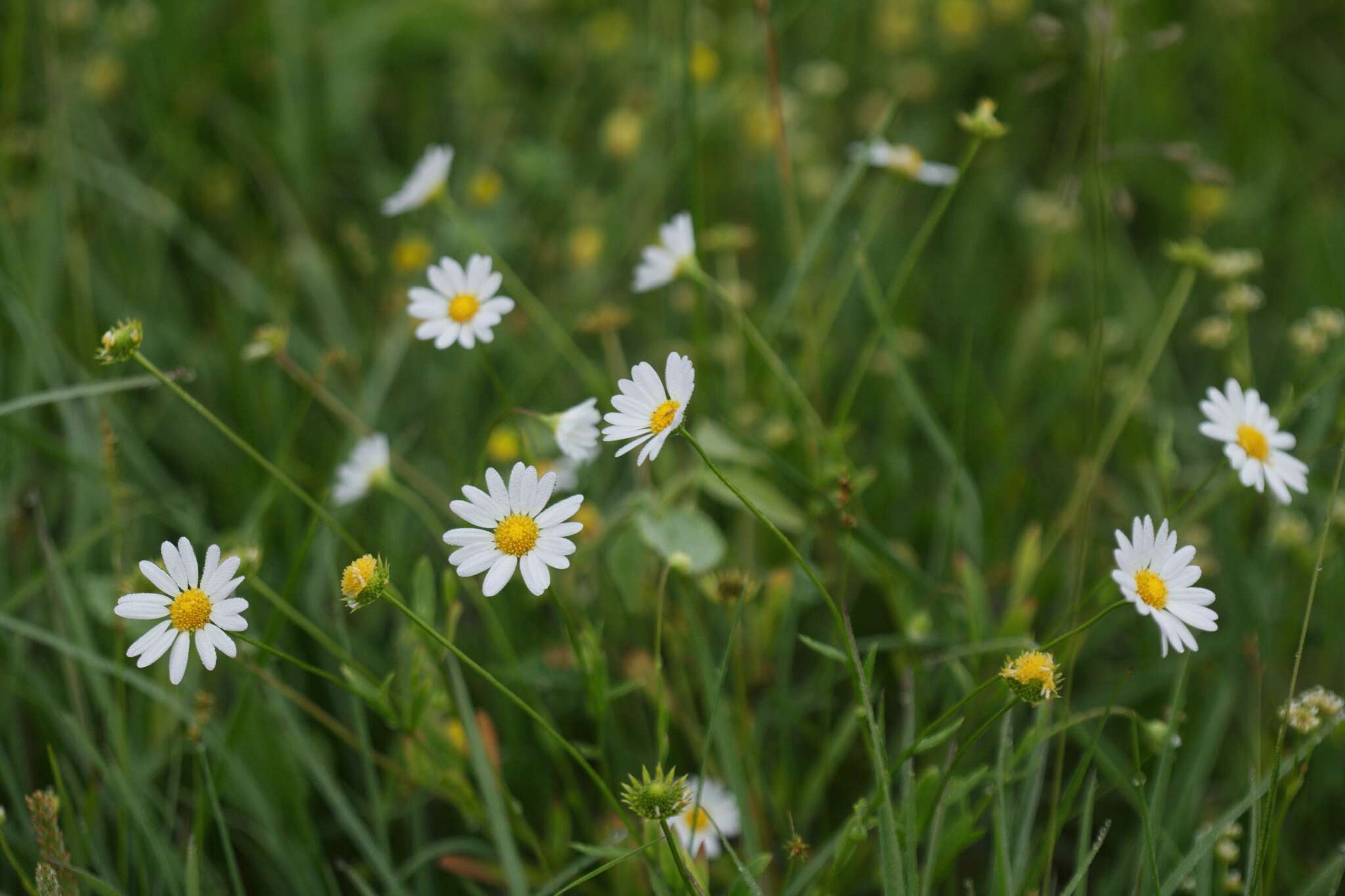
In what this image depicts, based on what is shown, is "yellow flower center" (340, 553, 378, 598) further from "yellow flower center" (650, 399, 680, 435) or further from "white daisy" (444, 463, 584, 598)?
"yellow flower center" (650, 399, 680, 435)

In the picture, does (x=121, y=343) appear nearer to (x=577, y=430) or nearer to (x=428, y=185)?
(x=577, y=430)

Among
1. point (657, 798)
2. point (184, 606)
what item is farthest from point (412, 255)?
point (657, 798)

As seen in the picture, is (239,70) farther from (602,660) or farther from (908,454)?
(602,660)

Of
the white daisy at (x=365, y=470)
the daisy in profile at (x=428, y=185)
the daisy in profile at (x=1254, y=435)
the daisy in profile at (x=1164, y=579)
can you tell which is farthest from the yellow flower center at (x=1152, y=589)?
the daisy in profile at (x=428, y=185)

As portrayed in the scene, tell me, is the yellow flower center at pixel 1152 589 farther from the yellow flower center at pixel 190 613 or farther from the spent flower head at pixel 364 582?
the yellow flower center at pixel 190 613

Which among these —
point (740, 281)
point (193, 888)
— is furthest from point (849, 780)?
point (740, 281)

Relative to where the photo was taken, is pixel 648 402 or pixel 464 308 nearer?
pixel 648 402
